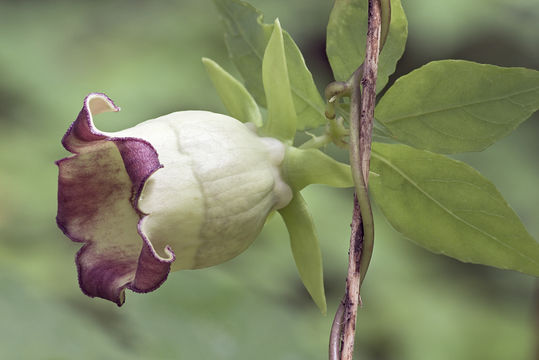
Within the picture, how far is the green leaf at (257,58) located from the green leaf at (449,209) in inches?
2.5

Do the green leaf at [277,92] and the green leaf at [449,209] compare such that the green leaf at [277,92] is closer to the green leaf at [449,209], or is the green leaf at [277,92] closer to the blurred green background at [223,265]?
the green leaf at [449,209]

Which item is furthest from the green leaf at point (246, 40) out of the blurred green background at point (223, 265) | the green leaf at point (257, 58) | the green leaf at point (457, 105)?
the blurred green background at point (223, 265)

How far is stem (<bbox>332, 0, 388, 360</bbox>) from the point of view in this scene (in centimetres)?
43

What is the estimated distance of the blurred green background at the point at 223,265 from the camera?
4.52 ft

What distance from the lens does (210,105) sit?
6.19ft

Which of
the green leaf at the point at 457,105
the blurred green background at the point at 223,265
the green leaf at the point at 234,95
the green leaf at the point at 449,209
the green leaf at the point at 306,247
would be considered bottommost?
the blurred green background at the point at 223,265

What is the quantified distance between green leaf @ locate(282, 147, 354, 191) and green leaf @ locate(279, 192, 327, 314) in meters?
0.02

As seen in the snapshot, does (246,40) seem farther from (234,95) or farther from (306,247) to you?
(306,247)

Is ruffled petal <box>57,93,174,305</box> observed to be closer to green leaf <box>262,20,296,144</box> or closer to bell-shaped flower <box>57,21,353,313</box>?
bell-shaped flower <box>57,21,353,313</box>

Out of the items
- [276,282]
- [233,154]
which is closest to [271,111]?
[233,154]

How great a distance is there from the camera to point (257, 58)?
1.86 ft

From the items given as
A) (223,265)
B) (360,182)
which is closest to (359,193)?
(360,182)

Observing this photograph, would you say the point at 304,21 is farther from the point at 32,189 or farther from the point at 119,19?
the point at 32,189

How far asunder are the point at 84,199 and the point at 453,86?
26 cm
